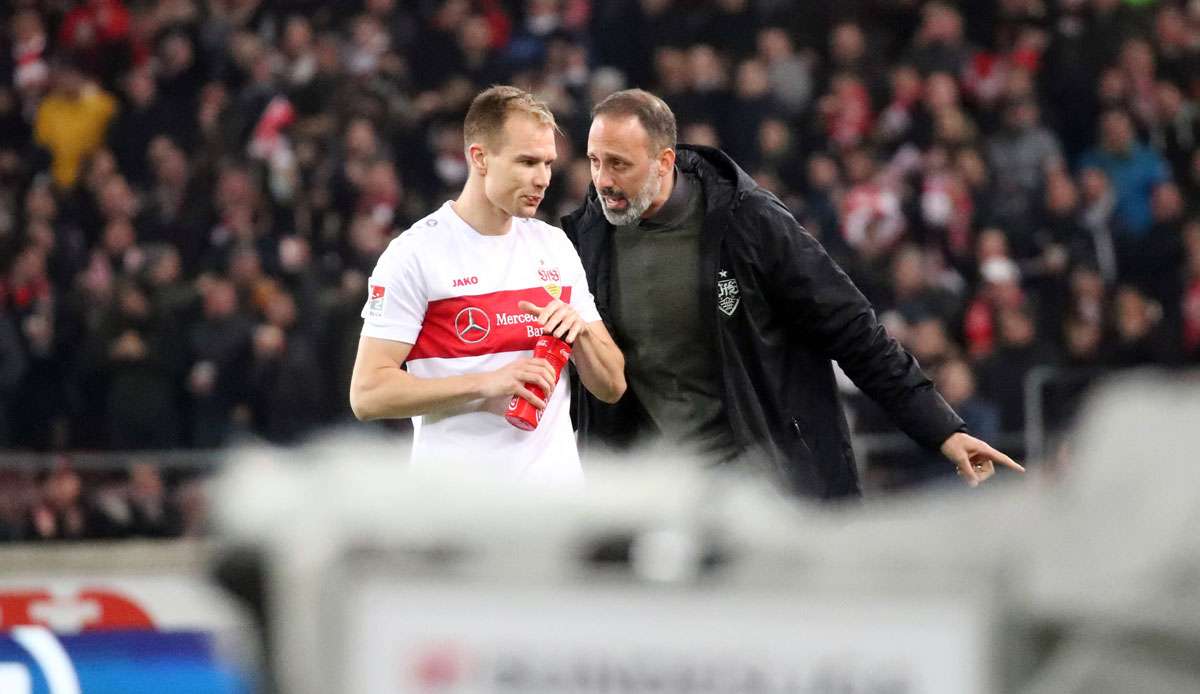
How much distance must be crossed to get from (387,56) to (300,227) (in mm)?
2040

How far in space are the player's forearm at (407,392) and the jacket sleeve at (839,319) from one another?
3.33ft

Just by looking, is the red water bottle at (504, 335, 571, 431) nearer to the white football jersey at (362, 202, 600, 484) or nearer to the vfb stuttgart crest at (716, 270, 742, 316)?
the white football jersey at (362, 202, 600, 484)

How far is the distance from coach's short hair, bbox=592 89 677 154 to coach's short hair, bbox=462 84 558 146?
0.26 metres

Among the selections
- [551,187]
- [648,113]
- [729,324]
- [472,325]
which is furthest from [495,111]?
[551,187]

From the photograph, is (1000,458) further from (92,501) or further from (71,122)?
(71,122)

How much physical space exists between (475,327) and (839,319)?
108cm

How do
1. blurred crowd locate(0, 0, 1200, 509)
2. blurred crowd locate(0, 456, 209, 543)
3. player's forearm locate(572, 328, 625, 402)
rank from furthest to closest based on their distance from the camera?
1. blurred crowd locate(0, 0, 1200, 509)
2. blurred crowd locate(0, 456, 209, 543)
3. player's forearm locate(572, 328, 625, 402)

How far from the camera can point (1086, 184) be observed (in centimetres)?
1175

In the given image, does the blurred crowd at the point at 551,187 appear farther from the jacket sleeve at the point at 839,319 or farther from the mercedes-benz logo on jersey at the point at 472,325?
the mercedes-benz logo on jersey at the point at 472,325

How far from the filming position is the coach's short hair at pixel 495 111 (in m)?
5.08

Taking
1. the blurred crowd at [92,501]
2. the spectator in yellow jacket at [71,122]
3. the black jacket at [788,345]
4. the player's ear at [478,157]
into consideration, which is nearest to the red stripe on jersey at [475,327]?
the player's ear at [478,157]

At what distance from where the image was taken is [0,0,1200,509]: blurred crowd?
1119cm

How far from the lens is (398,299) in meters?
4.91

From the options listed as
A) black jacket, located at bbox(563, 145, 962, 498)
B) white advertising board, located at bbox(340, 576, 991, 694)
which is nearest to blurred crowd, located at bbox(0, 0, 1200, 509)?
black jacket, located at bbox(563, 145, 962, 498)
